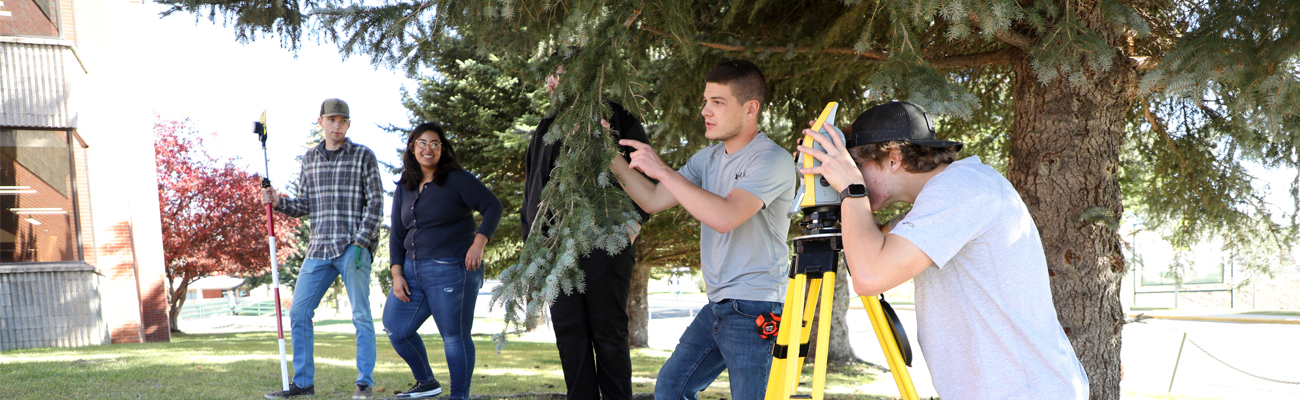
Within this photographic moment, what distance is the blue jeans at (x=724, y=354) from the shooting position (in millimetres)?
2607

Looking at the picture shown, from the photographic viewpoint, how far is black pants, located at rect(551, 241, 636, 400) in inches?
132

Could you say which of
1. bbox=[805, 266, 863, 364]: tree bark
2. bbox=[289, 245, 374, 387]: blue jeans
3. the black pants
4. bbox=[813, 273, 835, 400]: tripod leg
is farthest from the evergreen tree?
bbox=[805, 266, 863, 364]: tree bark

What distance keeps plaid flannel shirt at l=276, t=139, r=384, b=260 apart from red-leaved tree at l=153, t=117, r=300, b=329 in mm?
14648

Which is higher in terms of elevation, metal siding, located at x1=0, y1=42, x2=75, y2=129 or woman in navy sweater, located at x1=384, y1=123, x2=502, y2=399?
metal siding, located at x1=0, y1=42, x2=75, y2=129

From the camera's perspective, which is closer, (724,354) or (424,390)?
(724,354)

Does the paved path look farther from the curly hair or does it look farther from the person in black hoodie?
the curly hair

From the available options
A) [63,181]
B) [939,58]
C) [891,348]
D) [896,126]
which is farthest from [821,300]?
[63,181]

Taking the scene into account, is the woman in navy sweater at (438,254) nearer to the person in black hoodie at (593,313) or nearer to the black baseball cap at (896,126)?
the person in black hoodie at (593,313)

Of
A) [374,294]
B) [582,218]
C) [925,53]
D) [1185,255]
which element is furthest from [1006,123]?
[374,294]

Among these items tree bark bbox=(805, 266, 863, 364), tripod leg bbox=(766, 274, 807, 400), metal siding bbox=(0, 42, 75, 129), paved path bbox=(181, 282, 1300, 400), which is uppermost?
metal siding bbox=(0, 42, 75, 129)

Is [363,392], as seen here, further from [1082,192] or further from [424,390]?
[1082,192]

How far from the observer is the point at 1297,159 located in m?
4.92

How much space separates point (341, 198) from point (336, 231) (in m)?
0.23

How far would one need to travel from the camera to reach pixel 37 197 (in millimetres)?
10469
